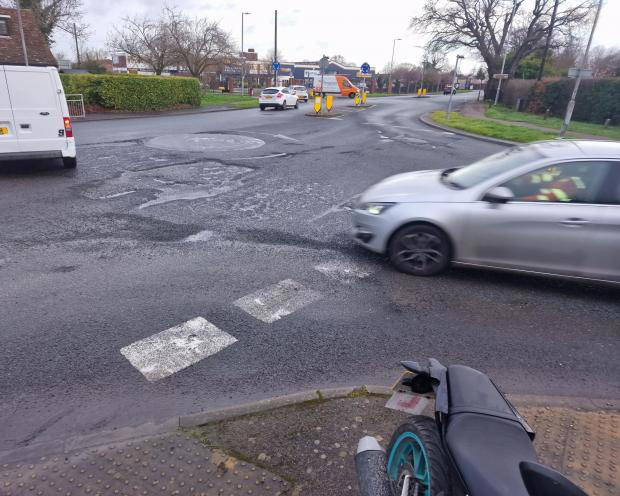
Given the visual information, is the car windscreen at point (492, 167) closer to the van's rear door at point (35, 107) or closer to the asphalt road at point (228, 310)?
the asphalt road at point (228, 310)

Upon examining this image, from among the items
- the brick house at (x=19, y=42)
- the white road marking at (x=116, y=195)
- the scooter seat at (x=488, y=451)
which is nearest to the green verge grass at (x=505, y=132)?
the white road marking at (x=116, y=195)

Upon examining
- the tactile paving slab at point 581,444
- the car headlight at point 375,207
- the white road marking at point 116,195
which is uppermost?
the car headlight at point 375,207

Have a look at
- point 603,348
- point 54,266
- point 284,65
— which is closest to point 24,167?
point 54,266

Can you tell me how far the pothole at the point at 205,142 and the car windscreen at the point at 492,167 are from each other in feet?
29.9

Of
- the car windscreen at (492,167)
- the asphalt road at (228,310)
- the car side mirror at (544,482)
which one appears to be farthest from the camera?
the car windscreen at (492,167)

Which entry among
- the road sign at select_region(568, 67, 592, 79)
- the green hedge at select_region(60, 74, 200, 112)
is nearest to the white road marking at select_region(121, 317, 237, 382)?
the road sign at select_region(568, 67, 592, 79)

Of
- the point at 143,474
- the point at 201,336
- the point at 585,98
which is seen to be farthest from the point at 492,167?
the point at 585,98

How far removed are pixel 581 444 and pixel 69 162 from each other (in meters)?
10.4

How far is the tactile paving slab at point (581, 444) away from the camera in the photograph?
2.45 metres

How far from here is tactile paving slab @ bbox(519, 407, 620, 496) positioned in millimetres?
2453

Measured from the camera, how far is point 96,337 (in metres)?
3.69

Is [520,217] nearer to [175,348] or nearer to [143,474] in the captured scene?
[175,348]

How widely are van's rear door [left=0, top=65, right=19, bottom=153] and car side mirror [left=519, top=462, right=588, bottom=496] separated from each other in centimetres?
999

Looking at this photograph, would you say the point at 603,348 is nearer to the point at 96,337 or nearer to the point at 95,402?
the point at 95,402
